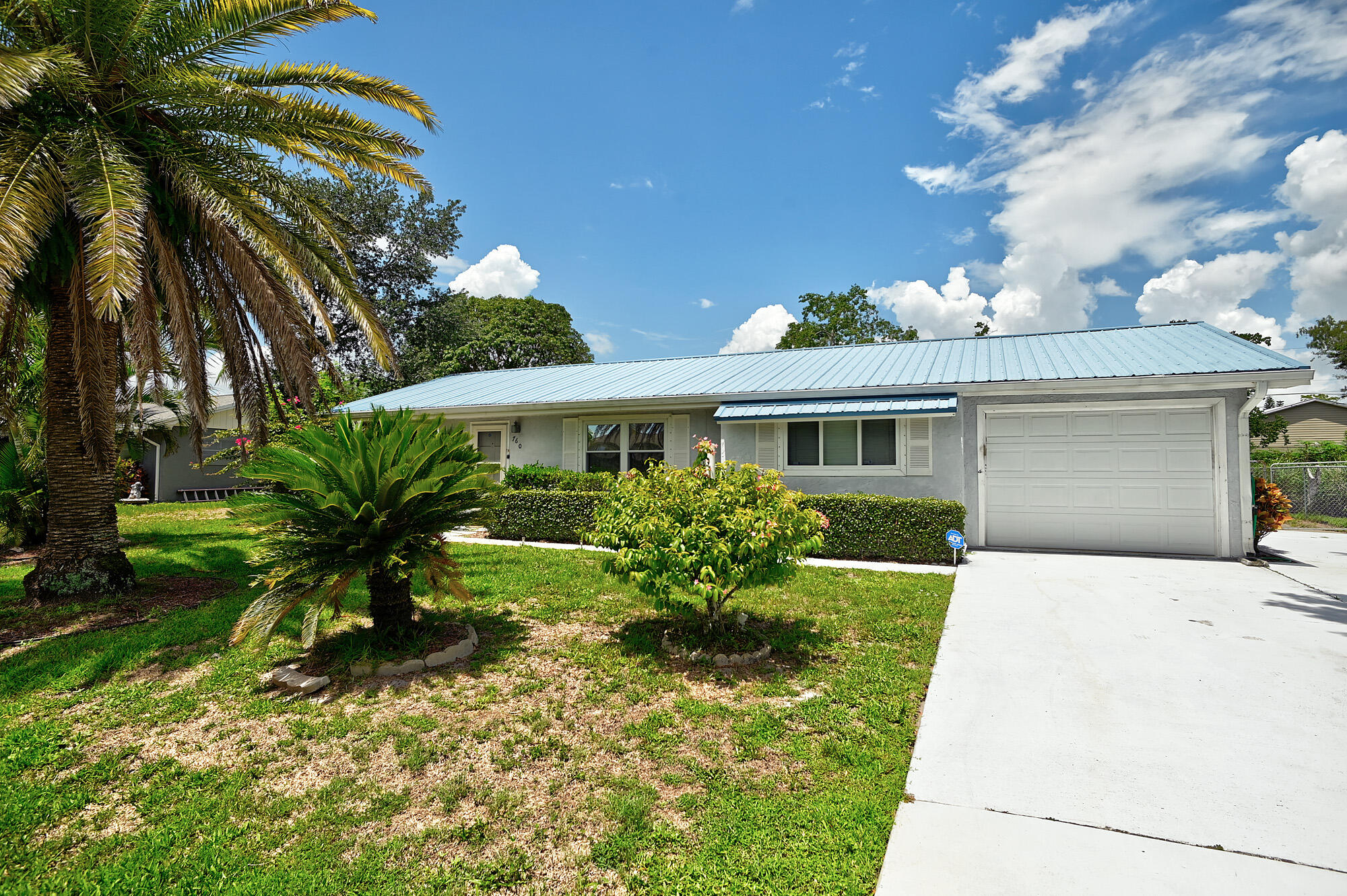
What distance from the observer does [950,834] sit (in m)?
2.57

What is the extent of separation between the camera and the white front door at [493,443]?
44.9 ft

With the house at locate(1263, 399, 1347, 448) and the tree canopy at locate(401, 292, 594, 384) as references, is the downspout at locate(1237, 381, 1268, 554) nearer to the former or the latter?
the tree canopy at locate(401, 292, 594, 384)

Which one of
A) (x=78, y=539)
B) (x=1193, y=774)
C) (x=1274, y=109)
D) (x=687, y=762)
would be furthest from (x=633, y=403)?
(x=1274, y=109)

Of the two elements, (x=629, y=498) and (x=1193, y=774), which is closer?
(x=1193, y=774)

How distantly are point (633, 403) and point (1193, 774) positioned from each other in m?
9.55

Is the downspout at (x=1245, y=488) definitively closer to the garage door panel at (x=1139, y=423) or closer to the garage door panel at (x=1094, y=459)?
the garage door panel at (x=1139, y=423)

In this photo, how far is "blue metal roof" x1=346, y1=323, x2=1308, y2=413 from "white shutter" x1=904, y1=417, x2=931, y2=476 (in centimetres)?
65

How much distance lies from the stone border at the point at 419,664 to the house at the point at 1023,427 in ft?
21.8

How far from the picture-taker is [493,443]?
14.0 meters

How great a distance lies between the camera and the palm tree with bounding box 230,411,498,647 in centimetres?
422

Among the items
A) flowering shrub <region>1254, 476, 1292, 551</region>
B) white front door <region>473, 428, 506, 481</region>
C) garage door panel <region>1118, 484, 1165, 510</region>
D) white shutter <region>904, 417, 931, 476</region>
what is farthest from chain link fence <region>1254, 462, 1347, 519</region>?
white front door <region>473, 428, 506, 481</region>

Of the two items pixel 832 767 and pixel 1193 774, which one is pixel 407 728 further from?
pixel 1193 774

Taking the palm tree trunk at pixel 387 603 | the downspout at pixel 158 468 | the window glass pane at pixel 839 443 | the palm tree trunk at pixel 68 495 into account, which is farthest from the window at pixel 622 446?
the downspout at pixel 158 468

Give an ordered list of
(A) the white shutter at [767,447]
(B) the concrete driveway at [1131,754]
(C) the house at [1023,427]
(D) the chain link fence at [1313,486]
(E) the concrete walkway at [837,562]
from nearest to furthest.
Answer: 1. (B) the concrete driveway at [1131,754]
2. (E) the concrete walkway at [837,562]
3. (C) the house at [1023,427]
4. (A) the white shutter at [767,447]
5. (D) the chain link fence at [1313,486]
